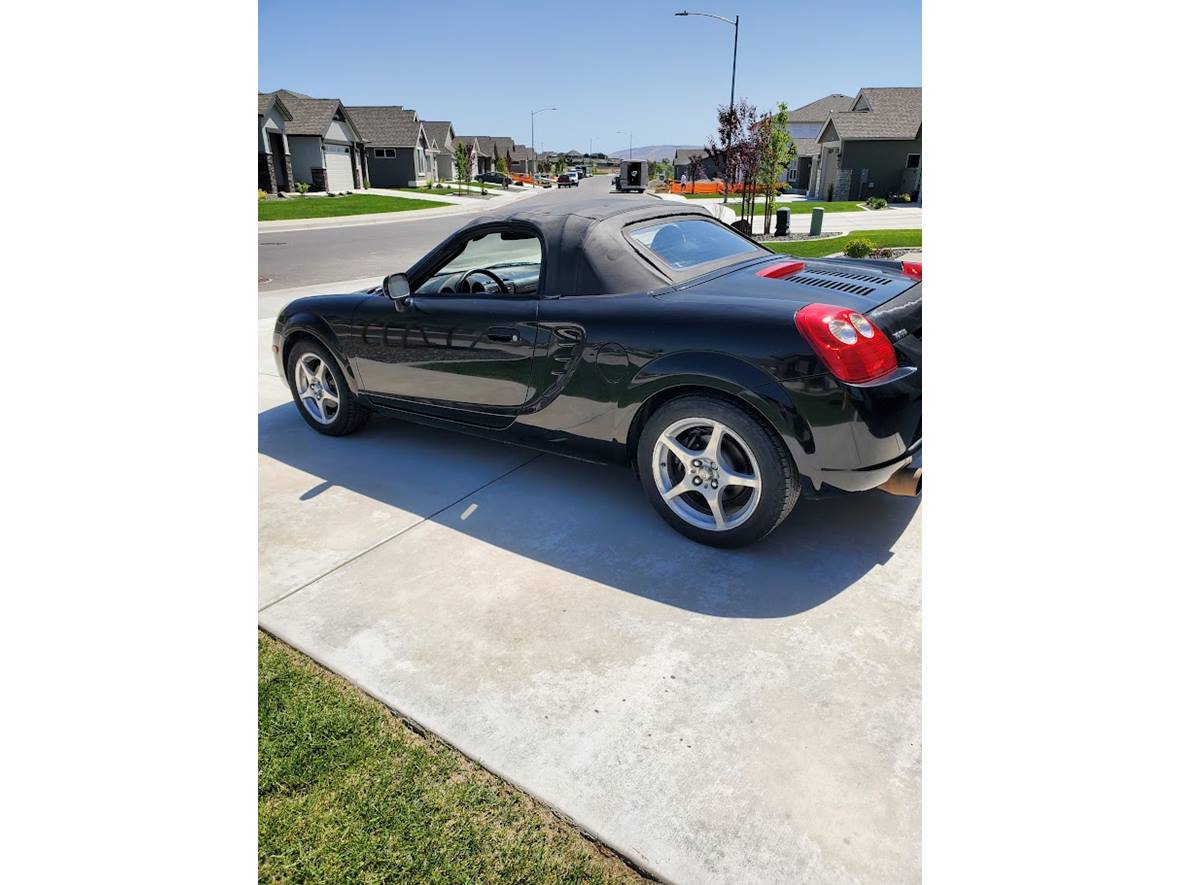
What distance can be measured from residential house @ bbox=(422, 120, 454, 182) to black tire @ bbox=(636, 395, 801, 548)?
247 feet

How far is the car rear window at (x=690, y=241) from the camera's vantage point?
12.4ft

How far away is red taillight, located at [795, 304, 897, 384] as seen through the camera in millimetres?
2902

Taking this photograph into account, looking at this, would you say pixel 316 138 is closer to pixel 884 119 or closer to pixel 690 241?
pixel 884 119

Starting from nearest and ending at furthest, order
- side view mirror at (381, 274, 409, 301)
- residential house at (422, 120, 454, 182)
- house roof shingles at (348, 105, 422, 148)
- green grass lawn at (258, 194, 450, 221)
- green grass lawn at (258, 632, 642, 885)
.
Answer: green grass lawn at (258, 632, 642, 885)
side view mirror at (381, 274, 409, 301)
green grass lawn at (258, 194, 450, 221)
house roof shingles at (348, 105, 422, 148)
residential house at (422, 120, 454, 182)

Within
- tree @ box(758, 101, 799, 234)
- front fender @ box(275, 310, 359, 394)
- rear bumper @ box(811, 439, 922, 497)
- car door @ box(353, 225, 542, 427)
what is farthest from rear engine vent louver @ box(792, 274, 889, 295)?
tree @ box(758, 101, 799, 234)

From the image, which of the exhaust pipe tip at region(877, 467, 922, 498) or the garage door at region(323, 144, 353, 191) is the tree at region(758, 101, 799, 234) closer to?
the exhaust pipe tip at region(877, 467, 922, 498)

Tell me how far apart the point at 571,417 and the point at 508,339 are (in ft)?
1.81

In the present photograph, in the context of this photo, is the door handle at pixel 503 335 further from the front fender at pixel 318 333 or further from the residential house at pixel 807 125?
the residential house at pixel 807 125

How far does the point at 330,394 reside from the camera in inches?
200

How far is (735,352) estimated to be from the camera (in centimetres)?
306

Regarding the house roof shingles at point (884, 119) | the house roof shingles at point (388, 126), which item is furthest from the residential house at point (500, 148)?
the house roof shingles at point (884, 119)

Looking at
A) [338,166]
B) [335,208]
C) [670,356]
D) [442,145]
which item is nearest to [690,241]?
[670,356]

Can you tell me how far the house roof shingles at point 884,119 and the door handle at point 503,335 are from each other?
47.6 m
